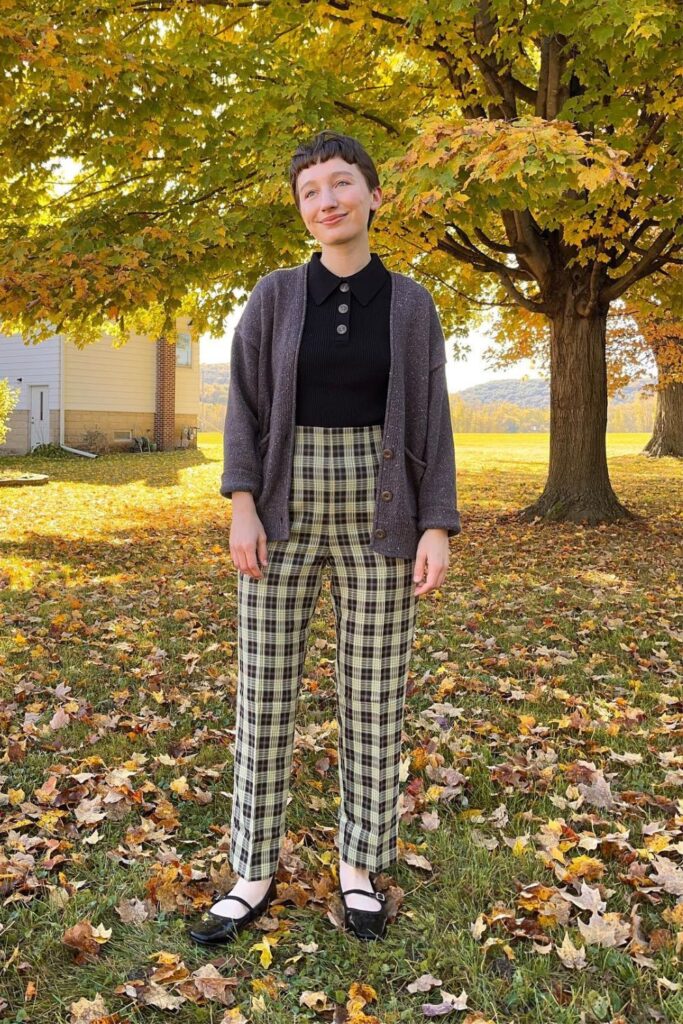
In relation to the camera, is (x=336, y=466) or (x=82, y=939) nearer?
(x=336, y=466)


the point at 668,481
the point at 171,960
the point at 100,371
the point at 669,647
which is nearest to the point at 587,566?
the point at 669,647

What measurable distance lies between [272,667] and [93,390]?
969 inches

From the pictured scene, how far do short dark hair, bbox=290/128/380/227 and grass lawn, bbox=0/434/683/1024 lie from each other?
240 cm

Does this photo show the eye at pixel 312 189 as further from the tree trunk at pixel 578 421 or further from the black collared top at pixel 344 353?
the tree trunk at pixel 578 421

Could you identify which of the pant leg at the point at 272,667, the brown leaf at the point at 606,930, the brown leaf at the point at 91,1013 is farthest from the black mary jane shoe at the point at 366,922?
the brown leaf at the point at 91,1013

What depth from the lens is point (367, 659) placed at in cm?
266

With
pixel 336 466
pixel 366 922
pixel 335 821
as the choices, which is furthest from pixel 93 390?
pixel 366 922

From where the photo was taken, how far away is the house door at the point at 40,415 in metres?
24.9

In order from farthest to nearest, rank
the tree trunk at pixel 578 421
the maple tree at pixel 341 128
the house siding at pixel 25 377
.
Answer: the house siding at pixel 25 377 < the tree trunk at pixel 578 421 < the maple tree at pixel 341 128

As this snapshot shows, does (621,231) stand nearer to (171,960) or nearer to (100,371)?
(171,960)

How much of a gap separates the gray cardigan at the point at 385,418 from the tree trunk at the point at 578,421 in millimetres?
9710

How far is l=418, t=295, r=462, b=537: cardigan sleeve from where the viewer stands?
257 centimetres

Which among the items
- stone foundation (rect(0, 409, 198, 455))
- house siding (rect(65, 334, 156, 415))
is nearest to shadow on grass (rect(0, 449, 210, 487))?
stone foundation (rect(0, 409, 198, 455))

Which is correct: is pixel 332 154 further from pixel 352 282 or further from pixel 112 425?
pixel 112 425
